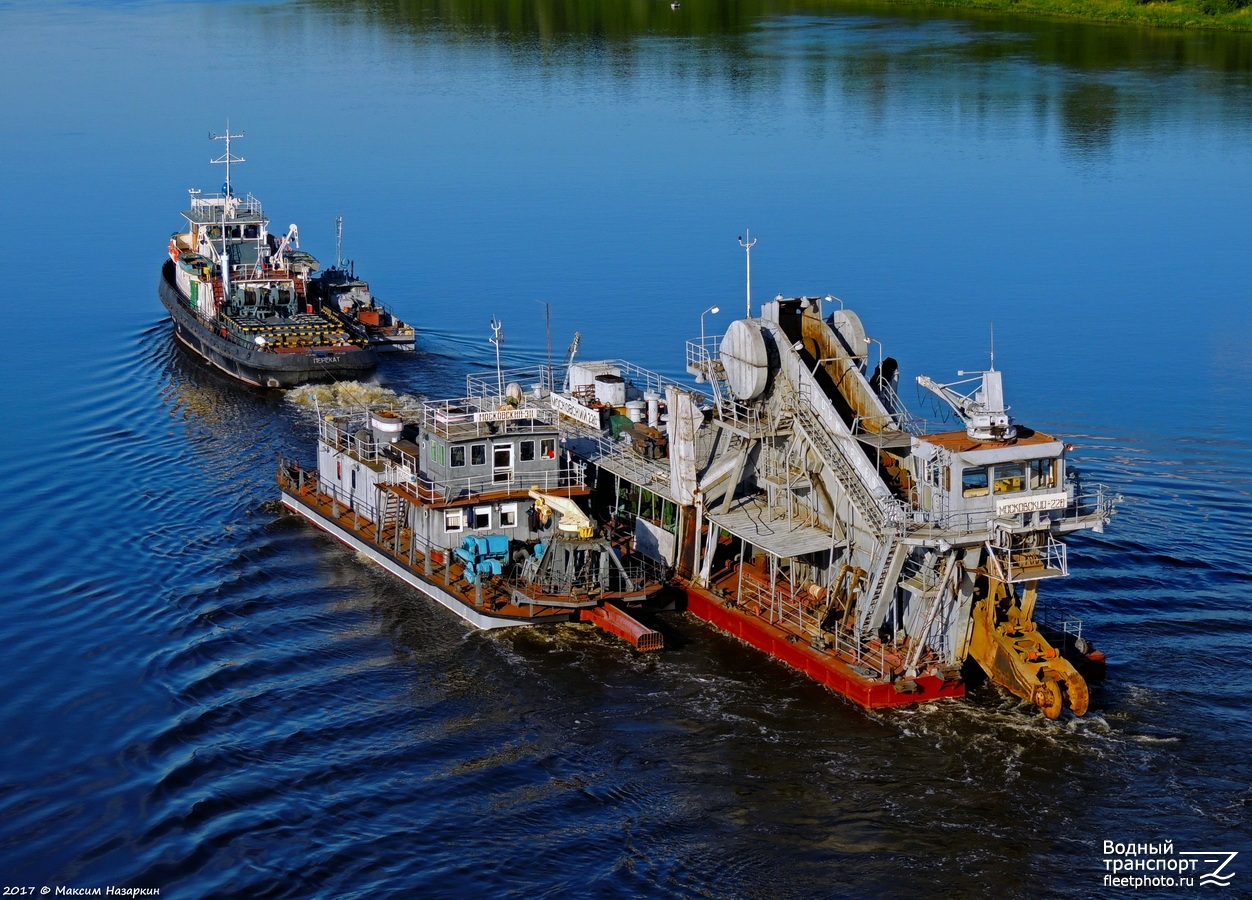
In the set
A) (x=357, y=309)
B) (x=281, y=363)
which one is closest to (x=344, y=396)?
(x=281, y=363)

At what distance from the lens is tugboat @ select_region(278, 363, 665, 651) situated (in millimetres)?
47125

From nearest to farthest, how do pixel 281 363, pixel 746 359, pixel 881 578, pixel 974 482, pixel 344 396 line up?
pixel 974 482
pixel 881 578
pixel 746 359
pixel 344 396
pixel 281 363

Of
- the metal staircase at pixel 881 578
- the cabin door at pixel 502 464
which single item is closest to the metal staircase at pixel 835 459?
the metal staircase at pixel 881 578

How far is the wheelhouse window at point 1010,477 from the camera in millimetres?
41281

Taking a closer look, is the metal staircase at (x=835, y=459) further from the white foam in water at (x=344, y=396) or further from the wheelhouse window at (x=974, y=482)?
the white foam in water at (x=344, y=396)

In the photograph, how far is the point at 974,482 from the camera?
41.2 m

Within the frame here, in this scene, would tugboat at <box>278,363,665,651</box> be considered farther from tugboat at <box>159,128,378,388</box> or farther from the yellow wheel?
tugboat at <box>159,128,378,388</box>

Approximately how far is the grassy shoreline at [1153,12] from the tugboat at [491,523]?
11920 cm

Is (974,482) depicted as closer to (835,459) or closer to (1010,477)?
(1010,477)

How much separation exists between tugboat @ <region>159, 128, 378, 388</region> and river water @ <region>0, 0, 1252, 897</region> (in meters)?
1.65

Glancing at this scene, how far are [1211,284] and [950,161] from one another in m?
31.1

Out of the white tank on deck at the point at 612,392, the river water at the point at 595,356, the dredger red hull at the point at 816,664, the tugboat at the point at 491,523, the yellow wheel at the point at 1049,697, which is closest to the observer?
the river water at the point at 595,356

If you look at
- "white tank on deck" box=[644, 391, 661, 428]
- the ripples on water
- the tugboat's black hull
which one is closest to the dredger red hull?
the ripples on water

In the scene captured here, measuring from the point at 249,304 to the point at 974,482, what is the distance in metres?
49.0
